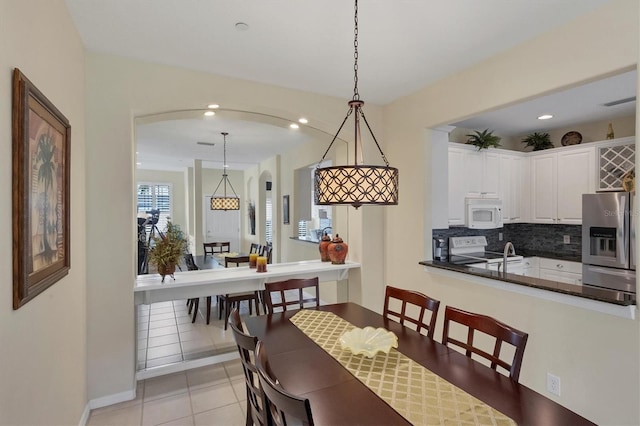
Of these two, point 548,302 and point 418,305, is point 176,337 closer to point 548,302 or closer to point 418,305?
point 418,305

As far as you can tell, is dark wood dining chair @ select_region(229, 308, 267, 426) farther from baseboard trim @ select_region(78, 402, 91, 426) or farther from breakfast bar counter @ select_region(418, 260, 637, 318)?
breakfast bar counter @ select_region(418, 260, 637, 318)

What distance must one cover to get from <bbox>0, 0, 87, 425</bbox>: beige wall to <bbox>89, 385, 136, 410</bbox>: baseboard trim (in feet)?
0.60

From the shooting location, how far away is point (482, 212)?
158 inches

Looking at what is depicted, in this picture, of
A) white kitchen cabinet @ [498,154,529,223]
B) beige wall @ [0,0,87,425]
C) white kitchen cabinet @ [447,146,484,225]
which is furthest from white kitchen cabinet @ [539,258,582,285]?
beige wall @ [0,0,87,425]

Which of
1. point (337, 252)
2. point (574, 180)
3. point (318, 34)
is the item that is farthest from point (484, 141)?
point (318, 34)

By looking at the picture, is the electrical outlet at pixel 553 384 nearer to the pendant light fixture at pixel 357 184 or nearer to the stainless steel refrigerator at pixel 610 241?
the stainless steel refrigerator at pixel 610 241

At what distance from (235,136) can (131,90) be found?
2530 mm

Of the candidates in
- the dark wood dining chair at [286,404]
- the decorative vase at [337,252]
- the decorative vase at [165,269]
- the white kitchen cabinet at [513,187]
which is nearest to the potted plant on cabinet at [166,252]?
the decorative vase at [165,269]

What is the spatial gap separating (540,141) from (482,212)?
147cm

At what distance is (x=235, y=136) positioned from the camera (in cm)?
507

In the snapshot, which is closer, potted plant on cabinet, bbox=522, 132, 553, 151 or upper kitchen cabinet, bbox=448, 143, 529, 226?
upper kitchen cabinet, bbox=448, 143, 529, 226

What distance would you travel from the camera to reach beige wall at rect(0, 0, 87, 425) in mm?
1129

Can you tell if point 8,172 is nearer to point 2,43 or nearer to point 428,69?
point 2,43

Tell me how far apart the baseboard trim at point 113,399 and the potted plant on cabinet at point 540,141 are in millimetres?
5416
